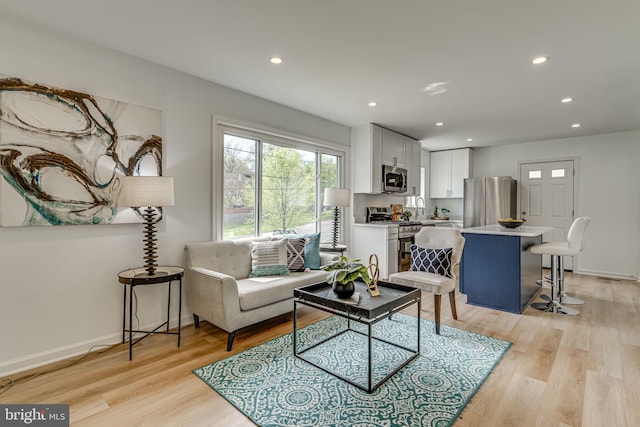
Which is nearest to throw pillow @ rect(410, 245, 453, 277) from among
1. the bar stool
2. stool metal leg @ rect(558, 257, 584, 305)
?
the bar stool

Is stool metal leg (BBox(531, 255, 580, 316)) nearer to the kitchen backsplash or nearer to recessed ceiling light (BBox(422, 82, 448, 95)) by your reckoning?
recessed ceiling light (BBox(422, 82, 448, 95))

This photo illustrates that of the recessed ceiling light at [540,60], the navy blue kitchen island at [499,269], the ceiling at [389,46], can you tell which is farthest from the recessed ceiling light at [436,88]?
the navy blue kitchen island at [499,269]

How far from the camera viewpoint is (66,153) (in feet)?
8.04

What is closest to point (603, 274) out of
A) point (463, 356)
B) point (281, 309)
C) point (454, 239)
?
point (454, 239)

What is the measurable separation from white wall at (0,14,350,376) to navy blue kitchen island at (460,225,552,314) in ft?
10.1

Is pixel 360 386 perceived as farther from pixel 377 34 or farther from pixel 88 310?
pixel 377 34

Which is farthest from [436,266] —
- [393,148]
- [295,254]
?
[393,148]

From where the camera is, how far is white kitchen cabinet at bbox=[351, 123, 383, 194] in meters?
5.10

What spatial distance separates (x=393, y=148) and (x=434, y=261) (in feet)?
9.21

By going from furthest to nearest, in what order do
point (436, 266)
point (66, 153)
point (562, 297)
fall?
1. point (562, 297)
2. point (436, 266)
3. point (66, 153)

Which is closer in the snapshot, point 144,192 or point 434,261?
point 144,192

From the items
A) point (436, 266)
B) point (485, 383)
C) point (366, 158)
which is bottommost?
point (485, 383)

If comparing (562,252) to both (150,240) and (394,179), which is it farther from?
(150,240)

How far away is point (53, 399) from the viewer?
6.49 ft
